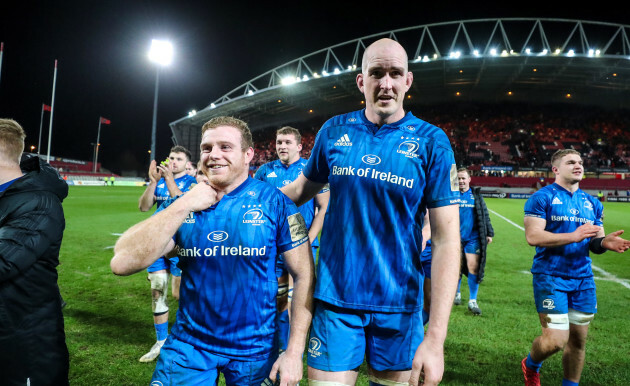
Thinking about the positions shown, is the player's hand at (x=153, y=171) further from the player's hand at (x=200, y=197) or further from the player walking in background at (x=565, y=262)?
the player walking in background at (x=565, y=262)

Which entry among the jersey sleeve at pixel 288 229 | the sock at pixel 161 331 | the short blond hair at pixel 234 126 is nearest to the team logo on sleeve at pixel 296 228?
the jersey sleeve at pixel 288 229

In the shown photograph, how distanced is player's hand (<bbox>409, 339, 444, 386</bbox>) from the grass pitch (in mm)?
2576

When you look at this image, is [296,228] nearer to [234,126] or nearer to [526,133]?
[234,126]

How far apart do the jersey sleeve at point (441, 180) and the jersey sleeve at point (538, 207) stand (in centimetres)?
259

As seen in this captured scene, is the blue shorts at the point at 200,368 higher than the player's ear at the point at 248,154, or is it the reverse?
the player's ear at the point at 248,154

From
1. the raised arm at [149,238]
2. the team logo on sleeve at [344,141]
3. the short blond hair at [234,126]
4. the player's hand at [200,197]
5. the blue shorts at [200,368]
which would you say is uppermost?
the short blond hair at [234,126]

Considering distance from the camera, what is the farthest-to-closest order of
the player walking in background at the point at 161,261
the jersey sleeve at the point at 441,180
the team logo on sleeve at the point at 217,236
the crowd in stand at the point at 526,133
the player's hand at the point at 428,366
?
the crowd in stand at the point at 526,133 < the player walking in background at the point at 161,261 < the team logo on sleeve at the point at 217,236 < the jersey sleeve at the point at 441,180 < the player's hand at the point at 428,366

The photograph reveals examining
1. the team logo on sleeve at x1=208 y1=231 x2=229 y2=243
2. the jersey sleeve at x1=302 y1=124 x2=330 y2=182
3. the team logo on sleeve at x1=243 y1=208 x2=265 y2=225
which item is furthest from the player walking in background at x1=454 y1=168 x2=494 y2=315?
the team logo on sleeve at x1=208 y1=231 x2=229 y2=243

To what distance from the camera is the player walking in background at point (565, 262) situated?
355 cm

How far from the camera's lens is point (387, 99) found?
2.05 m

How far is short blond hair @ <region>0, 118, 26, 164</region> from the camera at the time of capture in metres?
2.37

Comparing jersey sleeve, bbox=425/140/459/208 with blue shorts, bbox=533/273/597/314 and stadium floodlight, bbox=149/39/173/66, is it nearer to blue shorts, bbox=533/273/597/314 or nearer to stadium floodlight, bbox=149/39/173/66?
blue shorts, bbox=533/273/597/314

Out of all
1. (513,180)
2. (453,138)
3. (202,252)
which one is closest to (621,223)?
(202,252)

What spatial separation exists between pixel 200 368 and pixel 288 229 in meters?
0.86
